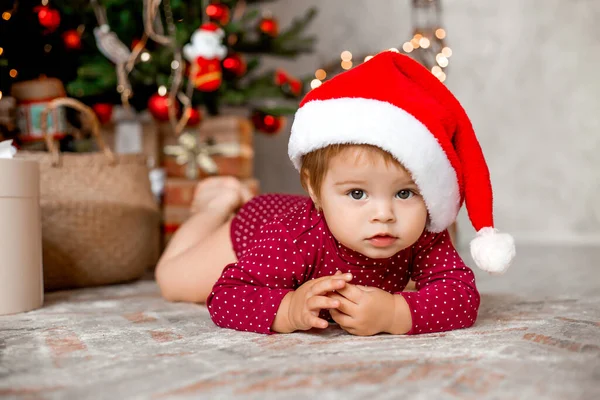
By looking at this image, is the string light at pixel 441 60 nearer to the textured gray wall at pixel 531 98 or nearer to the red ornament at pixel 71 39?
the textured gray wall at pixel 531 98

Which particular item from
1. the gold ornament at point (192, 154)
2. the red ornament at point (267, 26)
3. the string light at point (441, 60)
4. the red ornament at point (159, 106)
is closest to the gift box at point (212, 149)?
the gold ornament at point (192, 154)

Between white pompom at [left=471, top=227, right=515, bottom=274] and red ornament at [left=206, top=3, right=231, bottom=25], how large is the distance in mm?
1235

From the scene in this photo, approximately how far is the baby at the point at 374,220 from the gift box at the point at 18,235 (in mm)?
364

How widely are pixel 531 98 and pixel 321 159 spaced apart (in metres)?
2.32

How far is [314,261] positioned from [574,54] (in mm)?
2412

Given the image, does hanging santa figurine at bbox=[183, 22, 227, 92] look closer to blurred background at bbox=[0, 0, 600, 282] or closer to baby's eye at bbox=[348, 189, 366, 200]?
blurred background at bbox=[0, 0, 600, 282]

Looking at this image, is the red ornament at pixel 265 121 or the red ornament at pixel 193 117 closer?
the red ornament at pixel 193 117

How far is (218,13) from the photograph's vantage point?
180 centimetres

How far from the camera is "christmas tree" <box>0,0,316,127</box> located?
165cm

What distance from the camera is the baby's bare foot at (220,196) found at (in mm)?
1302

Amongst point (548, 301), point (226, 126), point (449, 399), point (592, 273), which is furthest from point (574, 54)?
point (449, 399)

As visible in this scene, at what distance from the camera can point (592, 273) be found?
1.60 meters

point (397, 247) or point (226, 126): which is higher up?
point (226, 126)

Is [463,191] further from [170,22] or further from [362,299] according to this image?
[170,22]
